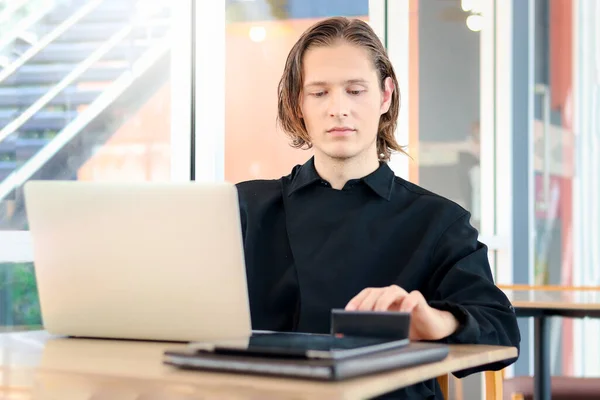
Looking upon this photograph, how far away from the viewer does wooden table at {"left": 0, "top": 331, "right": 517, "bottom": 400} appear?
3.03ft

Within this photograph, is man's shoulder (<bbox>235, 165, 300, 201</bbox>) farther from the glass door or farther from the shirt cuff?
the glass door

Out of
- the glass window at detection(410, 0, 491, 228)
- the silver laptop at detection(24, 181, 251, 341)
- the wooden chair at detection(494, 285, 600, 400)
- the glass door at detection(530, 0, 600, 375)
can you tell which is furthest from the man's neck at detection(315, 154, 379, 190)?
the glass door at detection(530, 0, 600, 375)

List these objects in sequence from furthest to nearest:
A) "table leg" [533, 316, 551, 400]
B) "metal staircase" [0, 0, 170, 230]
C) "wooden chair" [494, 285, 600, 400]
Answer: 1. "metal staircase" [0, 0, 170, 230]
2. "wooden chair" [494, 285, 600, 400]
3. "table leg" [533, 316, 551, 400]

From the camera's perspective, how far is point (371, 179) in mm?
1874

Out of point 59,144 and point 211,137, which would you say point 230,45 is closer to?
point 211,137

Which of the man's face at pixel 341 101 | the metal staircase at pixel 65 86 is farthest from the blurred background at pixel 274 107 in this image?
the man's face at pixel 341 101

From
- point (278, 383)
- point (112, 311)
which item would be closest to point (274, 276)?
point (112, 311)

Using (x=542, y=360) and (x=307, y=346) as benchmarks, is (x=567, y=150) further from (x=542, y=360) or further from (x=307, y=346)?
(x=307, y=346)

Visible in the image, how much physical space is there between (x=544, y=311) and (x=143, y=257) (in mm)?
1553

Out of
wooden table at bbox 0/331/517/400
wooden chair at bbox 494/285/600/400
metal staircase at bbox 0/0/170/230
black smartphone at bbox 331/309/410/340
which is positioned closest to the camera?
wooden table at bbox 0/331/517/400

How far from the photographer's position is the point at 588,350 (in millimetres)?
5289

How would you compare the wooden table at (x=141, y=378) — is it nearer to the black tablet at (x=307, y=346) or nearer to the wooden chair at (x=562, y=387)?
the black tablet at (x=307, y=346)

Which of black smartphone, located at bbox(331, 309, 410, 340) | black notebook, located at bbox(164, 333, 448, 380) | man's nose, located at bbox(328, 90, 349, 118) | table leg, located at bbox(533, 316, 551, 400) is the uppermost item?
man's nose, located at bbox(328, 90, 349, 118)

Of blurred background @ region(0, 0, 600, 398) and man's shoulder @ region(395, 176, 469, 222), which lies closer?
man's shoulder @ region(395, 176, 469, 222)
